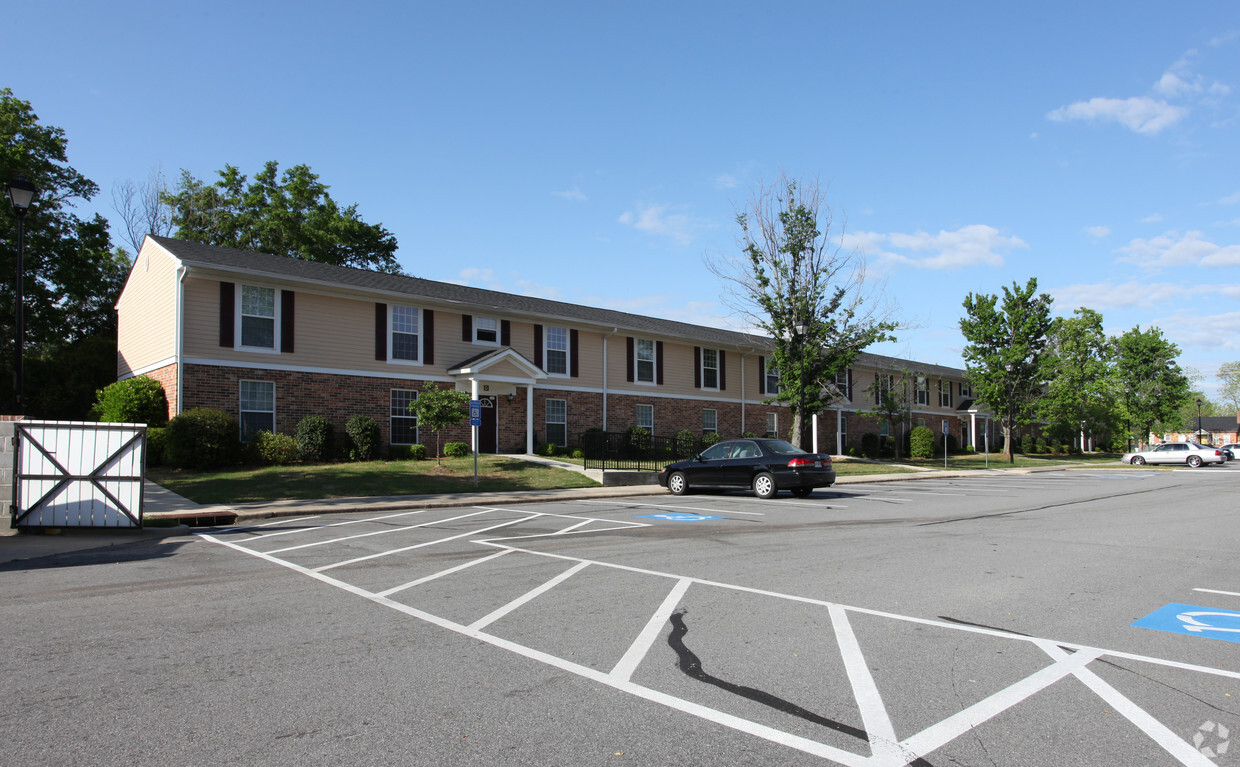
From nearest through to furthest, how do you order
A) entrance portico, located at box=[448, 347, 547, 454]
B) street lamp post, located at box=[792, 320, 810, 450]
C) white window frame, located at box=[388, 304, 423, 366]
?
white window frame, located at box=[388, 304, 423, 366] → entrance portico, located at box=[448, 347, 547, 454] → street lamp post, located at box=[792, 320, 810, 450]

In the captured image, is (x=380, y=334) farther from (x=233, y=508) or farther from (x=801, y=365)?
(x=801, y=365)

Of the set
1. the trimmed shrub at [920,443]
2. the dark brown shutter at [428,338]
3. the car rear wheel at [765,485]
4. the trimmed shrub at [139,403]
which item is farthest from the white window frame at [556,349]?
the trimmed shrub at [920,443]

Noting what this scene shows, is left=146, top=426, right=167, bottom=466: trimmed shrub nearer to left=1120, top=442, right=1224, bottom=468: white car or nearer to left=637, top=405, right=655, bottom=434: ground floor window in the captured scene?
left=637, top=405, right=655, bottom=434: ground floor window

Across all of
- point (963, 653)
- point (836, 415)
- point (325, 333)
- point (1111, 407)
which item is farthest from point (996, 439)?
point (963, 653)

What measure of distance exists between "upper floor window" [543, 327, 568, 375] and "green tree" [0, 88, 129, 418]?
1787 centimetres

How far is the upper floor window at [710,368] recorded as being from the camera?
34.1 metres

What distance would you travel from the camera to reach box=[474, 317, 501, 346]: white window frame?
26.7 meters

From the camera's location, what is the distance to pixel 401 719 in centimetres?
389

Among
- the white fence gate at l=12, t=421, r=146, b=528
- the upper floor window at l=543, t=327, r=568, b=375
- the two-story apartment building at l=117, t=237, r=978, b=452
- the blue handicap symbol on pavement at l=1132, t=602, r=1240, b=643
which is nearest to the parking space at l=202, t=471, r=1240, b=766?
the blue handicap symbol on pavement at l=1132, t=602, r=1240, b=643

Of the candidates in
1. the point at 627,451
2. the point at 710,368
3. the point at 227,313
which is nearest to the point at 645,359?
the point at 710,368

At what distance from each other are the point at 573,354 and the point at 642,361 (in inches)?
145

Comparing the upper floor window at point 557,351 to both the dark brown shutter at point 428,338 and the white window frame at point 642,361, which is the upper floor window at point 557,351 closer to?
the white window frame at point 642,361

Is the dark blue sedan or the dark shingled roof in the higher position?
the dark shingled roof

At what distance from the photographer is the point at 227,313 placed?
2127 centimetres
